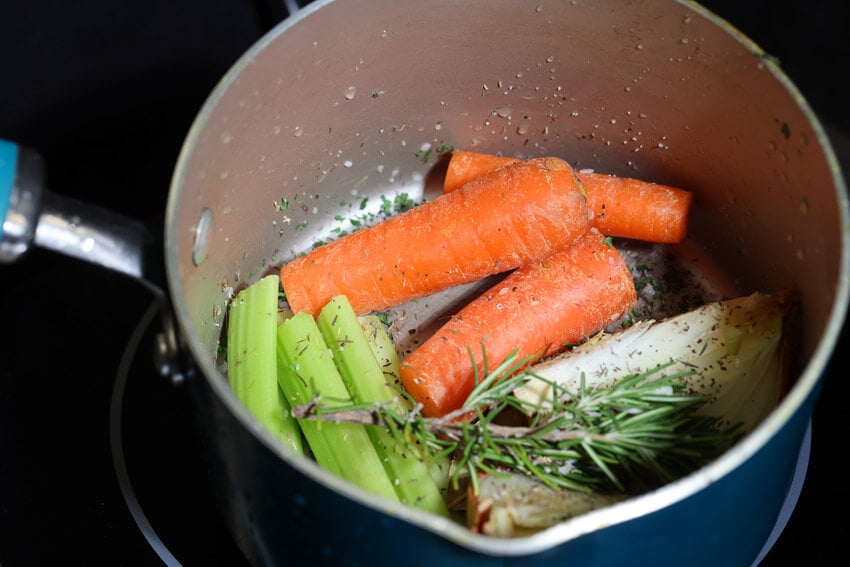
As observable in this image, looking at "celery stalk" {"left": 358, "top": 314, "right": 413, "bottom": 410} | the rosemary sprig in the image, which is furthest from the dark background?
"celery stalk" {"left": 358, "top": 314, "right": 413, "bottom": 410}

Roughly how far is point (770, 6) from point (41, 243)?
1408 mm

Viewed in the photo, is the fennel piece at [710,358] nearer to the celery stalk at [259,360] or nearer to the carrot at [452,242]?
A: the carrot at [452,242]

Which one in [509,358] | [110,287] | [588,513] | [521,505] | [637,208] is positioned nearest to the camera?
[588,513]

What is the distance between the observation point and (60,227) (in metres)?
0.82

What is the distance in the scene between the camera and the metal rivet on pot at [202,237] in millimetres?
1053

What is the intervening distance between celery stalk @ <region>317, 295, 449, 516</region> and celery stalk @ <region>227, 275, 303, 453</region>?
87mm

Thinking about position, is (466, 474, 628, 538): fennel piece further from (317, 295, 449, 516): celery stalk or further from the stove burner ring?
the stove burner ring

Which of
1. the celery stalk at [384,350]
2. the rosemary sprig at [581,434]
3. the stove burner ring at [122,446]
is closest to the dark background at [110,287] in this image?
the stove burner ring at [122,446]

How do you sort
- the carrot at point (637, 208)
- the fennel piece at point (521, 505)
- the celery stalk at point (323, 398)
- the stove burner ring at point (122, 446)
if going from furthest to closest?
the carrot at point (637, 208)
the stove burner ring at point (122, 446)
the celery stalk at point (323, 398)
the fennel piece at point (521, 505)

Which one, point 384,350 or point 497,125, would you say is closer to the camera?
point 384,350

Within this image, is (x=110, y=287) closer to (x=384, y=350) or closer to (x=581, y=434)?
(x=384, y=350)

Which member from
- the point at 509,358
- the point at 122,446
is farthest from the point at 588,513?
the point at 122,446

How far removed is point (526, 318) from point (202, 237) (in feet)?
1.57

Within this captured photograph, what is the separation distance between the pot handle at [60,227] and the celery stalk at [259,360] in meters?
0.27
